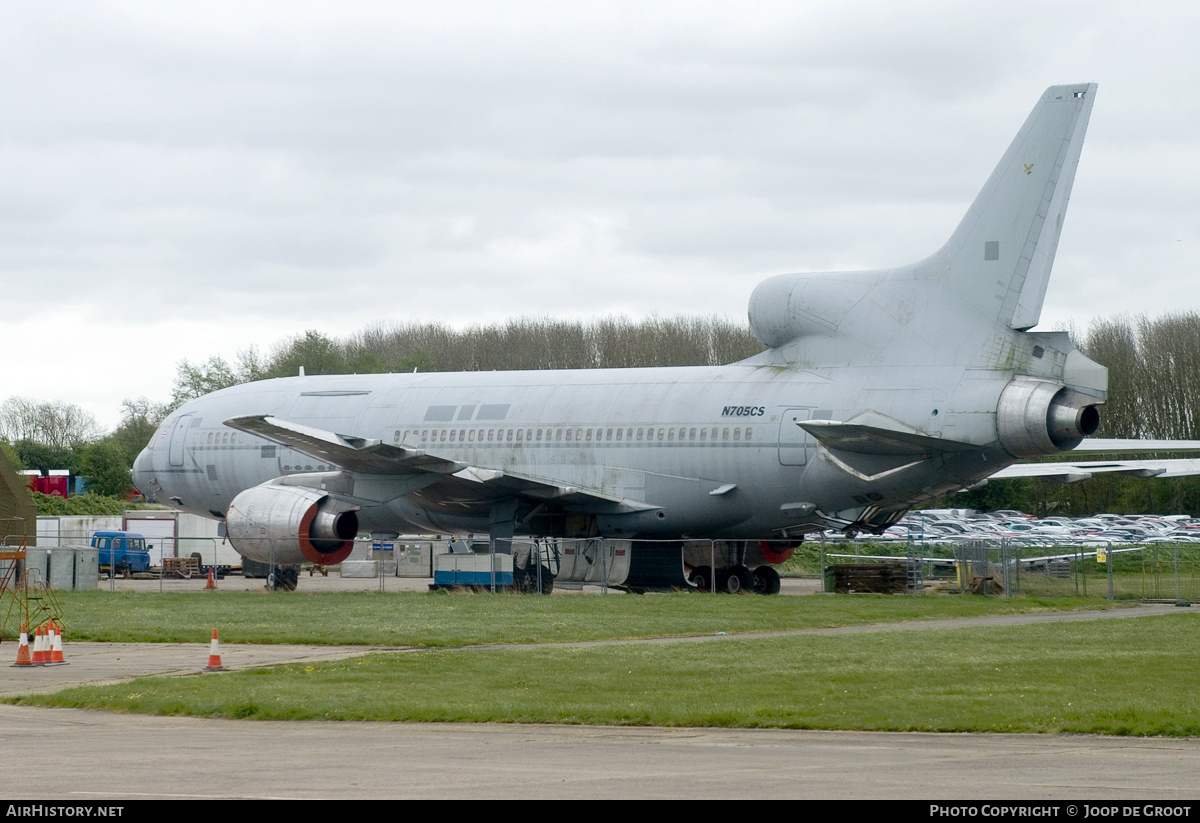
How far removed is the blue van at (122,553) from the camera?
166 ft

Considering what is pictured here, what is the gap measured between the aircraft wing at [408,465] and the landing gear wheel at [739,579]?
2.77 metres

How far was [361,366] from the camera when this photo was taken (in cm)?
9725

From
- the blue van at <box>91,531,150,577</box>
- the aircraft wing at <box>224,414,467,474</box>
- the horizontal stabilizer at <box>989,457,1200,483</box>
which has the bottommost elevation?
the blue van at <box>91,531,150,577</box>

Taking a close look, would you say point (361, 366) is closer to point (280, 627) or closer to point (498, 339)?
point (498, 339)

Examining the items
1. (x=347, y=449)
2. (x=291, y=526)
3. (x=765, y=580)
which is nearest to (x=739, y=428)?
(x=765, y=580)

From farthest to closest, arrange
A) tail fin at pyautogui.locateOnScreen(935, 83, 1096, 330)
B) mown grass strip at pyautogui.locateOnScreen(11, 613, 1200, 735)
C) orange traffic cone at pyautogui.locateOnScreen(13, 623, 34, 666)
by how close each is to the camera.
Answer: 1. tail fin at pyautogui.locateOnScreen(935, 83, 1096, 330)
2. orange traffic cone at pyautogui.locateOnScreen(13, 623, 34, 666)
3. mown grass strip at pyautogui.locateOnScreen(11, 613, 1200, 735)

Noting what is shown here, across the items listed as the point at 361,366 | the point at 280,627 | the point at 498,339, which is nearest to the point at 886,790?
the point at 280,627

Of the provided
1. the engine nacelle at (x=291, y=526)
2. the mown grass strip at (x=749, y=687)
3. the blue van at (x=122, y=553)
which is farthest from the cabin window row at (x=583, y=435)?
the blue van at (x=122, y=553)

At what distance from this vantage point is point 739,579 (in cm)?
3472

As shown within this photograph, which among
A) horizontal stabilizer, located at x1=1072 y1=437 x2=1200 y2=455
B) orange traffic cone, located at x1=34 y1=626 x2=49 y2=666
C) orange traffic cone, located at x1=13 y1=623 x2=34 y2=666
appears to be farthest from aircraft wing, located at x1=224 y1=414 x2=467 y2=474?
horizontal stabilizer, located at x1=1072 y1=437 x2=1200 y2=455

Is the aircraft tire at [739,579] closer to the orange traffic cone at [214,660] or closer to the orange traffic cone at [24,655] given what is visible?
the orange traffic cone at [214,660]

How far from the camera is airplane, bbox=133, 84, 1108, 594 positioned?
2848cm

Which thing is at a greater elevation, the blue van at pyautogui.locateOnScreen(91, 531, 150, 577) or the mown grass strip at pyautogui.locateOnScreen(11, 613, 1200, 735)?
the blue van at pyautogui.locateOnScreen(91, 531, 150, 577)

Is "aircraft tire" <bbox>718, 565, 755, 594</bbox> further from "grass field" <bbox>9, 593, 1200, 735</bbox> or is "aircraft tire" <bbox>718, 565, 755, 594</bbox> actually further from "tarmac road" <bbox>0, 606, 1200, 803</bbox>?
"tarmac road" <bbox>0, 606, 1200, 803</bbox>
